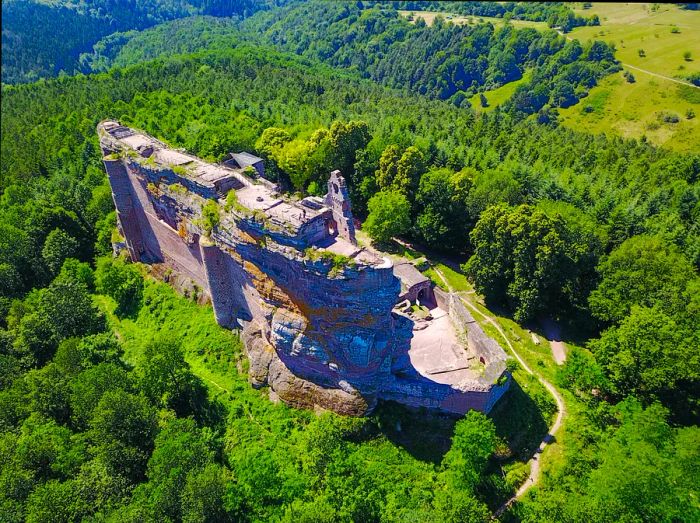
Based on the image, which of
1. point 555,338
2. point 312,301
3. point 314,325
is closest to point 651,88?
point 555,338

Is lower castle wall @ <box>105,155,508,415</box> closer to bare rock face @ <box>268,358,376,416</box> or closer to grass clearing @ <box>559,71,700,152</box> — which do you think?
bare rock face @ <box>268,358,376,416</box>

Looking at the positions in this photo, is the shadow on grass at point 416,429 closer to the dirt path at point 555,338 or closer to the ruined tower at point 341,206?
the dirt path at point 555,338

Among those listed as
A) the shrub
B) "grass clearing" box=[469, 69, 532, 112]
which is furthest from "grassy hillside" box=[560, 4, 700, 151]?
the shrub

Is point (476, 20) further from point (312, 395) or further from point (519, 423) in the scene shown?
point (312, 395)

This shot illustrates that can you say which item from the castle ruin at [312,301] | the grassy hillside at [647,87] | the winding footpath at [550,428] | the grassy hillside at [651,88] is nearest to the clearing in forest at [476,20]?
the grassy hillside at [647,87]

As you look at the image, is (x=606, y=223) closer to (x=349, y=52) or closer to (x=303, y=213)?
(x=303, y=213)

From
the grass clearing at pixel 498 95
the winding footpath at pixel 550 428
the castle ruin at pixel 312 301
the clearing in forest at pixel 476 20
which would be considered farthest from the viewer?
the clearing in forest at pixel 476 20
